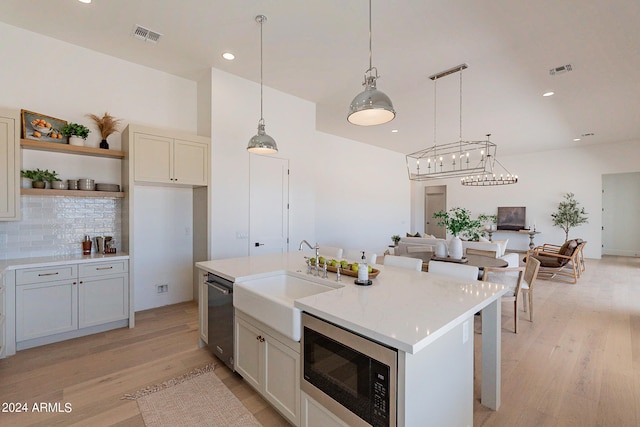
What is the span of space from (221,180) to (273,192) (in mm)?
855

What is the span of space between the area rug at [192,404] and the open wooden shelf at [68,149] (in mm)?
2722

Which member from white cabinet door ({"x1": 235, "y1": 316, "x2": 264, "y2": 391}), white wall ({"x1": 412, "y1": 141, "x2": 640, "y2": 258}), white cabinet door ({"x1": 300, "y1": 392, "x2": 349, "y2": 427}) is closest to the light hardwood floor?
white cabinet door ({"x1": 235, "y1": 316, "x2": 264, "y2": 391})

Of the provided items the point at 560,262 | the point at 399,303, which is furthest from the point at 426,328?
the point at 560,262

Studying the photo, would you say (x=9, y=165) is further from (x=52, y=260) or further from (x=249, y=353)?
(x=249, y=353)

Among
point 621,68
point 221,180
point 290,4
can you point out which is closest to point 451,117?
point 621,68

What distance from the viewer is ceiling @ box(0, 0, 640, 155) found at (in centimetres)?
273

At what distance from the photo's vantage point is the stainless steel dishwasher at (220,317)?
2.38 metres

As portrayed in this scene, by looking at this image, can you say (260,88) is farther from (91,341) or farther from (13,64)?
(91,341)

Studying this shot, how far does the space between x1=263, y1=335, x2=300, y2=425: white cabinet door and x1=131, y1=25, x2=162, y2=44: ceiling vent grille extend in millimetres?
3427

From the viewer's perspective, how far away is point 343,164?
7523mm

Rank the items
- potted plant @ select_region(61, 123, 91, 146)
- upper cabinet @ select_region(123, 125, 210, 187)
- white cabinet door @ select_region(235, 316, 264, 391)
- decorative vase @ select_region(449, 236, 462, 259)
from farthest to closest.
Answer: decorative vase @ select_region(449, 236, 462, 259) → upper cabinet @ select_region(123, 125, 210, 187) → potted plant @ select_region(61, 123, 91, 146) → white cabinet door @ select_region(235, 316, 264, 391)

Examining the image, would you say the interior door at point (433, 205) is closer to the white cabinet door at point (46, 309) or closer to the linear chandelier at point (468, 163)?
the linear chandelier at point (468, 163)

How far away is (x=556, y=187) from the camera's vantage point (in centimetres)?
874

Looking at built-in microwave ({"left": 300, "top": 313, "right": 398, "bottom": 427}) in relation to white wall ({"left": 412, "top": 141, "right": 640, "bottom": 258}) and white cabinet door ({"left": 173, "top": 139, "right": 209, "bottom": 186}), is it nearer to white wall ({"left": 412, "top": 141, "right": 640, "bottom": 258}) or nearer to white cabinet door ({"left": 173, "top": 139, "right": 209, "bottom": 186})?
white cabinet door ({"left": 173, "top": 139, "right": 209, "bottom": 186})
